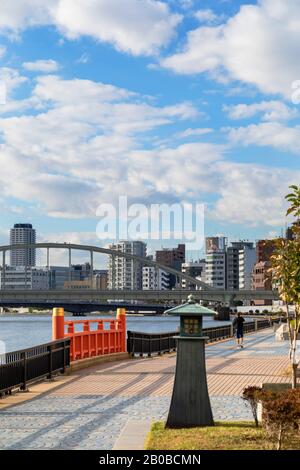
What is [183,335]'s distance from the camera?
12.0m

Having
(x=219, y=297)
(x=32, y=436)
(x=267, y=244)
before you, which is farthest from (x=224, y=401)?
(x=219, y=297)

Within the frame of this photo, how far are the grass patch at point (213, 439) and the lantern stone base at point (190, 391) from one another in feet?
0.78

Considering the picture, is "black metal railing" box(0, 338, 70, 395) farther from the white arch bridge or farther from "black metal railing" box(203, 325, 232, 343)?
the white arch bridge

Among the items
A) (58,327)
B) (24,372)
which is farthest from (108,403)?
(58,327)

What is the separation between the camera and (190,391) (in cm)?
1184

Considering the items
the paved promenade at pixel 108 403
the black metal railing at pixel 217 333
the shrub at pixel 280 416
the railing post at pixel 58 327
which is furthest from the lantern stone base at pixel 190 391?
the black metal railing at pixel 217 333

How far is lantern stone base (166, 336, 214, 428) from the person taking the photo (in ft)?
38.6

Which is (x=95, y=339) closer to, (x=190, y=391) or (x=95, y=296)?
(x=190, y=391)

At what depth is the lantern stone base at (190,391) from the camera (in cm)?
1176

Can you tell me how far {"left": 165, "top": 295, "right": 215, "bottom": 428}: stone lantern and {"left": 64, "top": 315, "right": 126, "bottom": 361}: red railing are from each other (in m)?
12.0

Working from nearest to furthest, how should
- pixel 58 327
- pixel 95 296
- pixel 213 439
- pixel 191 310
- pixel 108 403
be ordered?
1. pixel 213 439
2. pixel 191 310
3. pixel 108 403
4. pixel 58 327
5. pixel 95 296

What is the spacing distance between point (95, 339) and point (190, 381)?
14995 mm

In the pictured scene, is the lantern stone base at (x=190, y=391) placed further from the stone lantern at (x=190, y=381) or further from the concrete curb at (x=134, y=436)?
the concrete curb at (x=134, y=436)

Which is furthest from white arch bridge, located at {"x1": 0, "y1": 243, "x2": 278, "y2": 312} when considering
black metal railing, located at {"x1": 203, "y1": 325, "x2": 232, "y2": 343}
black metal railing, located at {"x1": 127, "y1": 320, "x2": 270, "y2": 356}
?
black metal railing, located at {"x1": 127, "y1": 320, "x2": 270, "y2": 356}
